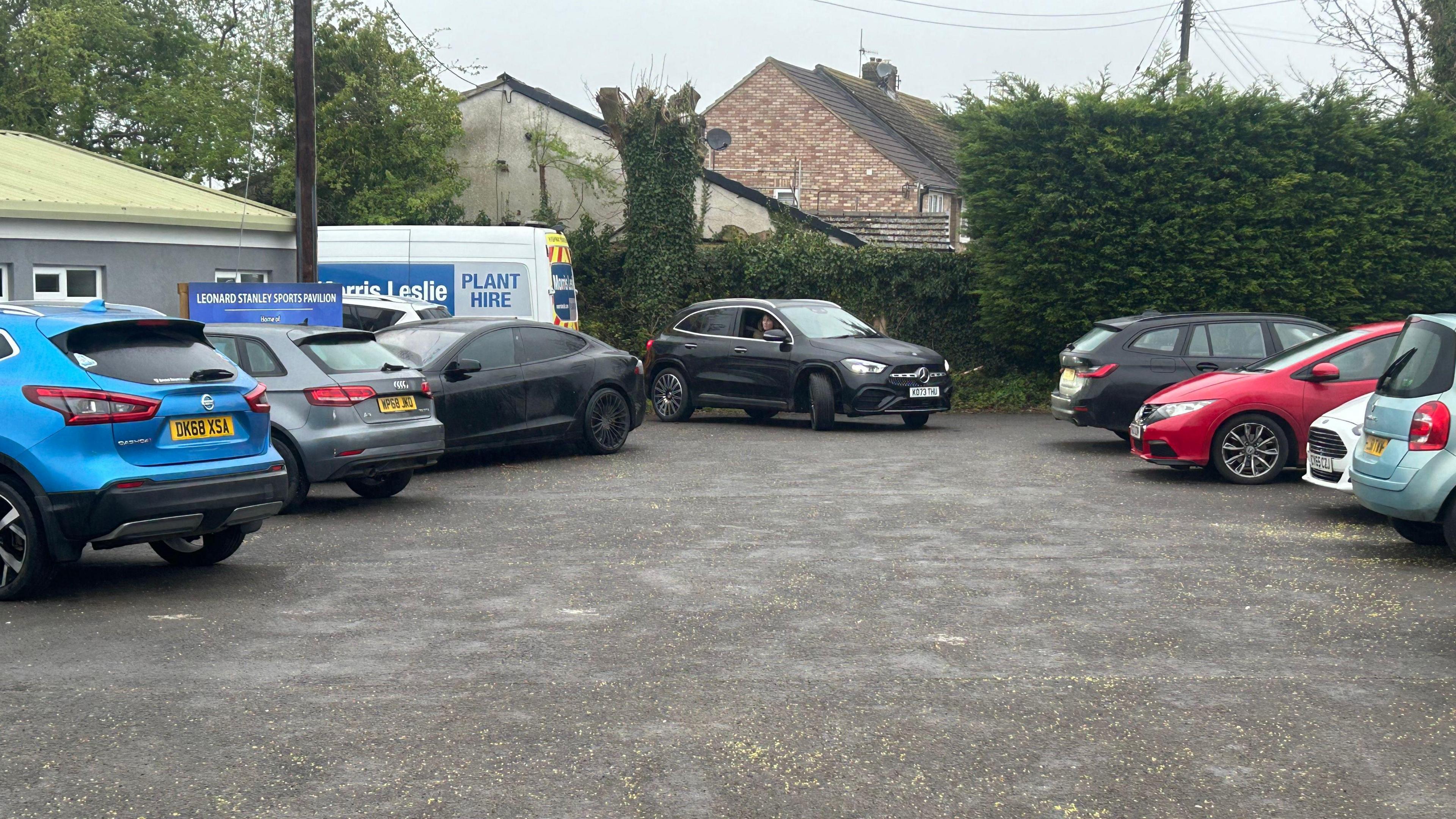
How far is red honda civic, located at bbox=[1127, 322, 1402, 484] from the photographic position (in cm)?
1309

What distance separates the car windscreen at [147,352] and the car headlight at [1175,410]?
8554 mm

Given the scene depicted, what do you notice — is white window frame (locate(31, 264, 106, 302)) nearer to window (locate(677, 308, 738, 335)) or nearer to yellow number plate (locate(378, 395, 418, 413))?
window (locate(677, 308, 738, 335))

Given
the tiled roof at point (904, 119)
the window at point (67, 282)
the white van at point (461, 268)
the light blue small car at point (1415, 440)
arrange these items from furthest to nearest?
1. the tiled roof at point (904, 119)
2. the white van at point (461, 268)
3. the window at point (67, 282)
4. the light blue small car at point (1415, 440)

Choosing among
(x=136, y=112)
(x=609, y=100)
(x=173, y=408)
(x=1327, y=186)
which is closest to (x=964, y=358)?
(x=1327, y=186)

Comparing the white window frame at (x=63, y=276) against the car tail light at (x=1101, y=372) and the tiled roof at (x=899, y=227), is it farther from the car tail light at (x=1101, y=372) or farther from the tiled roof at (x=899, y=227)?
the tiled roof at (x=899, y=227)

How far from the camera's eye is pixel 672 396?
66.1 ft

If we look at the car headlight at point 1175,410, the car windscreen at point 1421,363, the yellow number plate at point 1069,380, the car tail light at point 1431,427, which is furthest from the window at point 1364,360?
the car tail light at point 1431,427

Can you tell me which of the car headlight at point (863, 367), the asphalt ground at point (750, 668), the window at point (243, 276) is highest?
the window at point (243, 276)

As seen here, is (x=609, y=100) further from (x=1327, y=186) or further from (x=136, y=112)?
(x=136, y=112)

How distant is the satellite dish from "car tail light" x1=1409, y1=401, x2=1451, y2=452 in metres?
32.5

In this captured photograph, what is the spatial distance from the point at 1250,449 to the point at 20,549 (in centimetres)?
1036

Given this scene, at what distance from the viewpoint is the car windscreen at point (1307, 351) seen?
1327cm

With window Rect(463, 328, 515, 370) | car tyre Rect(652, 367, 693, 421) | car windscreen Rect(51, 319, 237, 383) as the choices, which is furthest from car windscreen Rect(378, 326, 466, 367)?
car tyre Rect(652, 367, 693, 421)

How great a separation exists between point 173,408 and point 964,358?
55.9ft
